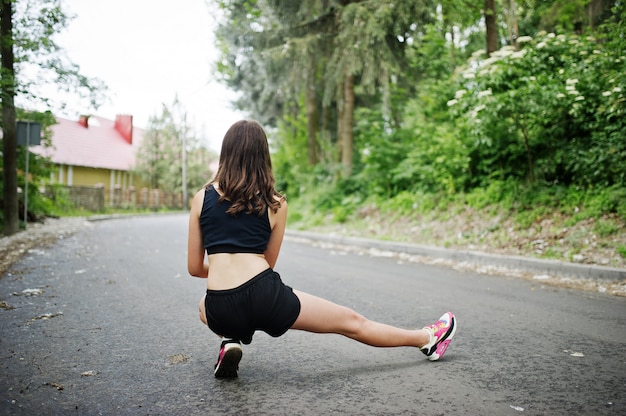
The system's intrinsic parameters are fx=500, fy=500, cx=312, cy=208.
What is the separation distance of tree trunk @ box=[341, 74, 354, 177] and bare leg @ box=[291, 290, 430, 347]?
13.2m

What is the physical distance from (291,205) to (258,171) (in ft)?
54.1

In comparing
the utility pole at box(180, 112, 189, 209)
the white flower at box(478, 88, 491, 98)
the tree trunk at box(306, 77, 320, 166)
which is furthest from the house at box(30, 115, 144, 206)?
the white flower at box(478, 88, 491, 98)

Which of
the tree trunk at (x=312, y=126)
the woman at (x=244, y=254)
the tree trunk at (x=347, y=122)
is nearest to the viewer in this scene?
the woman at (x=244, y=254)

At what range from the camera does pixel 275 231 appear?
10.2ft

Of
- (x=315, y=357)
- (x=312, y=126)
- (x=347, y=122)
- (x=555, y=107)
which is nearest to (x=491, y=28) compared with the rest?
(x=555, y=107)

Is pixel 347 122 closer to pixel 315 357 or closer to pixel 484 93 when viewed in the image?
pixel 484 93

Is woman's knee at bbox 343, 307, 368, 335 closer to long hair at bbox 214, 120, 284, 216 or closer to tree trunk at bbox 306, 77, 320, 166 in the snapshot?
long hair at bbox 214, 120, 284, 216

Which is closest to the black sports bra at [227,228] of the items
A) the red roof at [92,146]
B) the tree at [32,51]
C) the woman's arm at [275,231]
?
the woman's arm at [275,231]

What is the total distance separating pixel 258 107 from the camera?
21.3 metres

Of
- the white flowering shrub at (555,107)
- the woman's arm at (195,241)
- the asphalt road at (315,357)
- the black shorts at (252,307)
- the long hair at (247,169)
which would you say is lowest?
the asphalt road at (315,357)

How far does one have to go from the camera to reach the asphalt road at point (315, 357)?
9.04 ft

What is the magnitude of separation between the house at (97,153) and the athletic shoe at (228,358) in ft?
103

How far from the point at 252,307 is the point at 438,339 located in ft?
4.68

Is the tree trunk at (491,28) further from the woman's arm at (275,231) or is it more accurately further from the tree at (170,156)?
the tree at (170,156)
